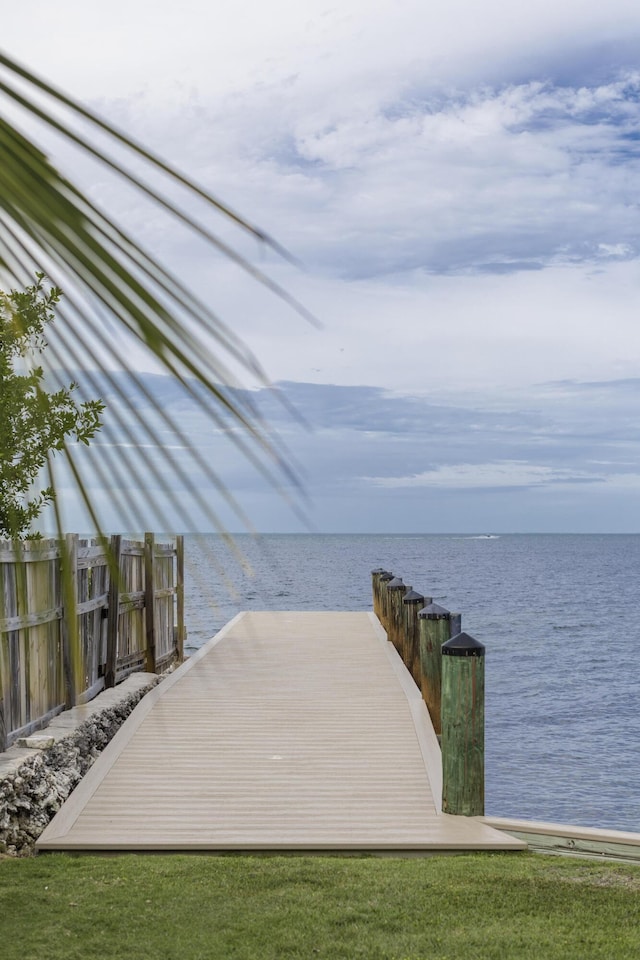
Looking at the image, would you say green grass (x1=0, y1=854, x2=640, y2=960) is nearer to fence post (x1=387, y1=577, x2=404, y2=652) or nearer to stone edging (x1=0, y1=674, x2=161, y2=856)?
stone edging (x1=0, y1=674, x2=161, y2=856)

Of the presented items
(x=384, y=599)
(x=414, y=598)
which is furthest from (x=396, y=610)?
(x=384, y=599)

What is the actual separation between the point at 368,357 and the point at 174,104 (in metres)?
0.58

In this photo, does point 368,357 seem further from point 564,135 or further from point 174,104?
point 564,135

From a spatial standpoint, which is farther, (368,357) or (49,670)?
(49,670)

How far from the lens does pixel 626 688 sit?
25609 mm

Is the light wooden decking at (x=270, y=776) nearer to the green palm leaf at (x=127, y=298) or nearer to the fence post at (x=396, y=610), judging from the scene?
the fence post at (x=396, y=610)

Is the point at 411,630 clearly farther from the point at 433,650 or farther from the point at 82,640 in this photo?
the point at 82,640

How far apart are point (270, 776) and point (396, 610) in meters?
7.41

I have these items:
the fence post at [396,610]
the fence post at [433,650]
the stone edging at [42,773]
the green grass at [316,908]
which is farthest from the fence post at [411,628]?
the green grass at [316,908]

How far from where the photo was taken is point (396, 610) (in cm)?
1495

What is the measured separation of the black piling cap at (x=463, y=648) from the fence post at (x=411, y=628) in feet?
16.0

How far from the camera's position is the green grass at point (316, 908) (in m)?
4.56

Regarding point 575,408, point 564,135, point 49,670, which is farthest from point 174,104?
point 575,408

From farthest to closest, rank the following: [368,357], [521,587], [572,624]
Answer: [521,587] → [572,624] → [368,357]
